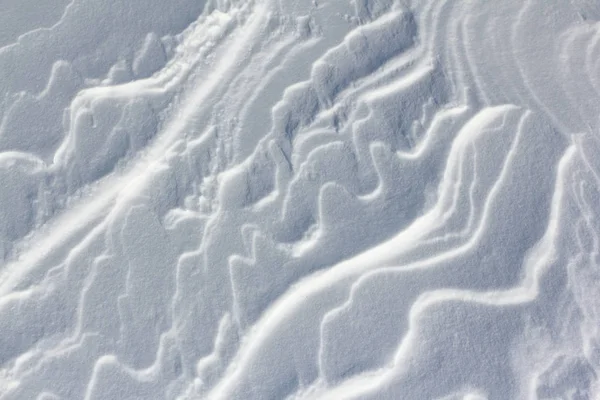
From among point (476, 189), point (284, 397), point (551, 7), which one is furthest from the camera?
point (551, 7)

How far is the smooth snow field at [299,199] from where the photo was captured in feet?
5.00

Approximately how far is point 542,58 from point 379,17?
0.45 meters

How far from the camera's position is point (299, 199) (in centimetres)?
160

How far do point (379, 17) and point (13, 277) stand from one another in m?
1.16

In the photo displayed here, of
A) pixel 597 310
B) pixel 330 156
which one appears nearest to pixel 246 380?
pixel 330 156

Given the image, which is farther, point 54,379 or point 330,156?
point 330,156

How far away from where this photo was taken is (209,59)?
167 cm

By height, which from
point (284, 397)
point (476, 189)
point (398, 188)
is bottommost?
point (284, 397)

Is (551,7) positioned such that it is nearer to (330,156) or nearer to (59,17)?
(330,156)

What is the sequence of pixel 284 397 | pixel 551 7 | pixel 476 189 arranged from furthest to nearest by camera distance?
pixel 551 7
pixel 476 189
pixel 284 397

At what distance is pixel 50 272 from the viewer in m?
1.56

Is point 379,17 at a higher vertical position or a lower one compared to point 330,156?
higher

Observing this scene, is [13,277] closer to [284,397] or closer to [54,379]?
[54,379]

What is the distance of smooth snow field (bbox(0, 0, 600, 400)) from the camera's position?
60.1 inches
